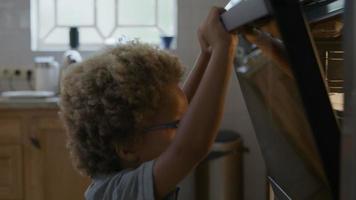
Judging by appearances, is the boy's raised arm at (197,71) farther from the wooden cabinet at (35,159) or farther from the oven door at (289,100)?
the wooden cabinet at (35,159)

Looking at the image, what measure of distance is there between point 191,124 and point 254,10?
0.89ft

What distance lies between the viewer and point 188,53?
3.05m

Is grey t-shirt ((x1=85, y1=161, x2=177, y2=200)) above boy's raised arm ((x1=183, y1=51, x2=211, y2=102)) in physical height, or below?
below

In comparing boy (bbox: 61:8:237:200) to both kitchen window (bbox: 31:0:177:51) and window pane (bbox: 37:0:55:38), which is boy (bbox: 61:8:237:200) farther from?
window pane (bbox: 37:0:55:38)

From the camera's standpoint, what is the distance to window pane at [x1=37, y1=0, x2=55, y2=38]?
3.28 m

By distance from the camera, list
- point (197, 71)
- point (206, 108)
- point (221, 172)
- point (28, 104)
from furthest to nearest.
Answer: point (221, 172), point (28, 104), point (197, 71), point (206, 108)

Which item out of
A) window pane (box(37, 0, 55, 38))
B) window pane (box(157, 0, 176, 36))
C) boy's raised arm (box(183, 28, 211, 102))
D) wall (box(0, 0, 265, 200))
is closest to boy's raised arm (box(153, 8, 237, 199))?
boy's raised arm (box(183, 28, 211, 102))

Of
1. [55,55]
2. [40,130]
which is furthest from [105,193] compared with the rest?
[55,55]

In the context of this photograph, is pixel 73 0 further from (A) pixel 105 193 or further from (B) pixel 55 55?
(A) pixel 105 193

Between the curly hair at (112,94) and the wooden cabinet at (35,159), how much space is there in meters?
1.72

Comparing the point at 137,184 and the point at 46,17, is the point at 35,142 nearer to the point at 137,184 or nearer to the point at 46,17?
the point at 46,17

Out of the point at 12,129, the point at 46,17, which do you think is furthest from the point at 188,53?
the point at 12,129

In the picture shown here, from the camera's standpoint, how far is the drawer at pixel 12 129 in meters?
2.65

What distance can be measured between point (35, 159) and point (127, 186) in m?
1.85
